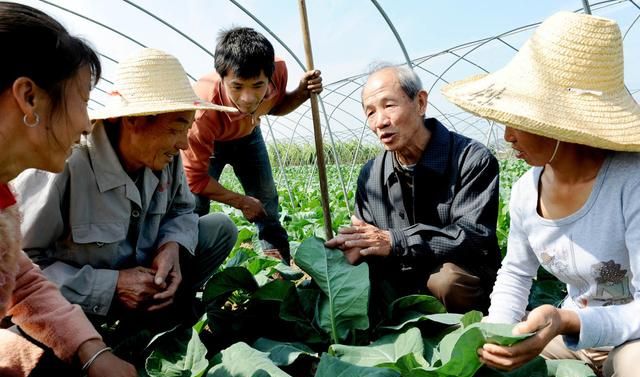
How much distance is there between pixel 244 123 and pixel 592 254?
7.24ft

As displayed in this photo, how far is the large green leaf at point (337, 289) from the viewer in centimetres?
200

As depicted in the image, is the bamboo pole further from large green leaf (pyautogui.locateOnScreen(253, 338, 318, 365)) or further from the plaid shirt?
large green leaf (pyautogui.locateOnScreen(253, 338, 318, 365))

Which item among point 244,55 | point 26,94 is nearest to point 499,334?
point 26,94

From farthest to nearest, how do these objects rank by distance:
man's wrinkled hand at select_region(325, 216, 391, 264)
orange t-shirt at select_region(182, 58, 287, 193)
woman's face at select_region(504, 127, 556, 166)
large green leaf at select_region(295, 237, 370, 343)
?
orange t-shirt at select_region(182, 58, 287, 193), man's wrinkled hand at select_region(325, 216, 391, 264), large green leaf at select_region(295, 237, 370, 343), woman's face at select_region(504, 127, 556, 166)

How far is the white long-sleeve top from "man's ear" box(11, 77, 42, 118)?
4.56 feet

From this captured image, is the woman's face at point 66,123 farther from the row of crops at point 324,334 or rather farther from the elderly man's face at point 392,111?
the elderly man's face at point 392,111

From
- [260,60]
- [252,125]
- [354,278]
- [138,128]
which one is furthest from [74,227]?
[252,125]

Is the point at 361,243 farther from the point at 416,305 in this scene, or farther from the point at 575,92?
the point at 575,92

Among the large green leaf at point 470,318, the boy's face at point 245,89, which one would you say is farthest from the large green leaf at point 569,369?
the boy's face at point 245,89

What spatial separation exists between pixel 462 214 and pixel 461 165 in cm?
21

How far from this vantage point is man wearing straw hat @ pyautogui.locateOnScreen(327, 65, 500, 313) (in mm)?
2201

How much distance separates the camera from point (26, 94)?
1171mm

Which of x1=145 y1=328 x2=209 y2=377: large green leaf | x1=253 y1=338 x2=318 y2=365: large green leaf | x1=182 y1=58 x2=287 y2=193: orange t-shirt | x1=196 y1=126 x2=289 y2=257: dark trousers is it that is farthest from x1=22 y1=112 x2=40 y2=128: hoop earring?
x1=196 y1=126 x2=289 y2=257: dark trousers

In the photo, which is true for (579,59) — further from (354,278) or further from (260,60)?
(260,60)
